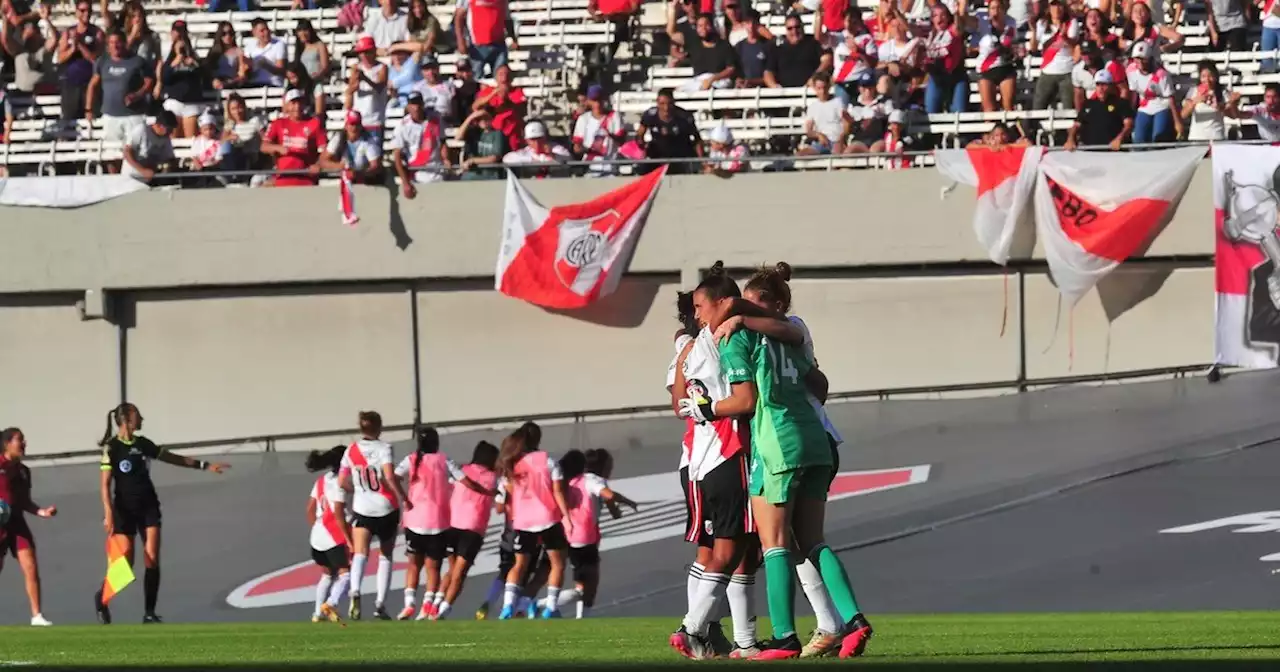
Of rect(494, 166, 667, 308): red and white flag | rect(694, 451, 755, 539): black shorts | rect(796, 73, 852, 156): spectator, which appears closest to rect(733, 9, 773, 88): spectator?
rect(796, 73, 852, 156): spectator

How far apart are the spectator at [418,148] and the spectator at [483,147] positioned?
236 millimetres

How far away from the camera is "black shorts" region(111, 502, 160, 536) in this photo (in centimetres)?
1546

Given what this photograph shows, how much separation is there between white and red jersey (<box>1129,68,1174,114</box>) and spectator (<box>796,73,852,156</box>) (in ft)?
9.42

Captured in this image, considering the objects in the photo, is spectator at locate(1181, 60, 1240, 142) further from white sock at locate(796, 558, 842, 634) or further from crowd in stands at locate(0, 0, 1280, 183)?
white sock at locate(796, 558, 842, 634)

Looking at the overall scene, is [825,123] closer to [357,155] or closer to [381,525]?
[357,155]

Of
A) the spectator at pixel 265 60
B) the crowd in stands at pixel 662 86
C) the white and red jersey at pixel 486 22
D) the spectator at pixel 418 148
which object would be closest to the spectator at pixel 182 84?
the crowd in stands at pixel 662 86

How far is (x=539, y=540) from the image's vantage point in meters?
15.8

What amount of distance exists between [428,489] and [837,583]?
27.7ft

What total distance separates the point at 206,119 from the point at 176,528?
4732mm

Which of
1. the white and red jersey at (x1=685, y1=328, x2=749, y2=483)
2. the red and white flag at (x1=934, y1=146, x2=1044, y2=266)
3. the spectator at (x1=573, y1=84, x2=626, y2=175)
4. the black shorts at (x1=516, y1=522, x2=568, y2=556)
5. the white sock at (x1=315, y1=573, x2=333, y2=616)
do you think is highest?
the spectator at (x1=573, y1=84, x2=626, y2=175)

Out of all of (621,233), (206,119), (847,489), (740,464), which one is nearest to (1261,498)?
(847,489)

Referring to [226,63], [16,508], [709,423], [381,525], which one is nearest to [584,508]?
[381,525]

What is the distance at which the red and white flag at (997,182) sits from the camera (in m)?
19.8

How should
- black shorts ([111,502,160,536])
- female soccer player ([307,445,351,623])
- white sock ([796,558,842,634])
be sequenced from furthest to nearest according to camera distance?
1. female soccer player ([307,445,351,623])
2. black shorts ([111,502,160,536])
3. white sock ([796,558,842,634])
